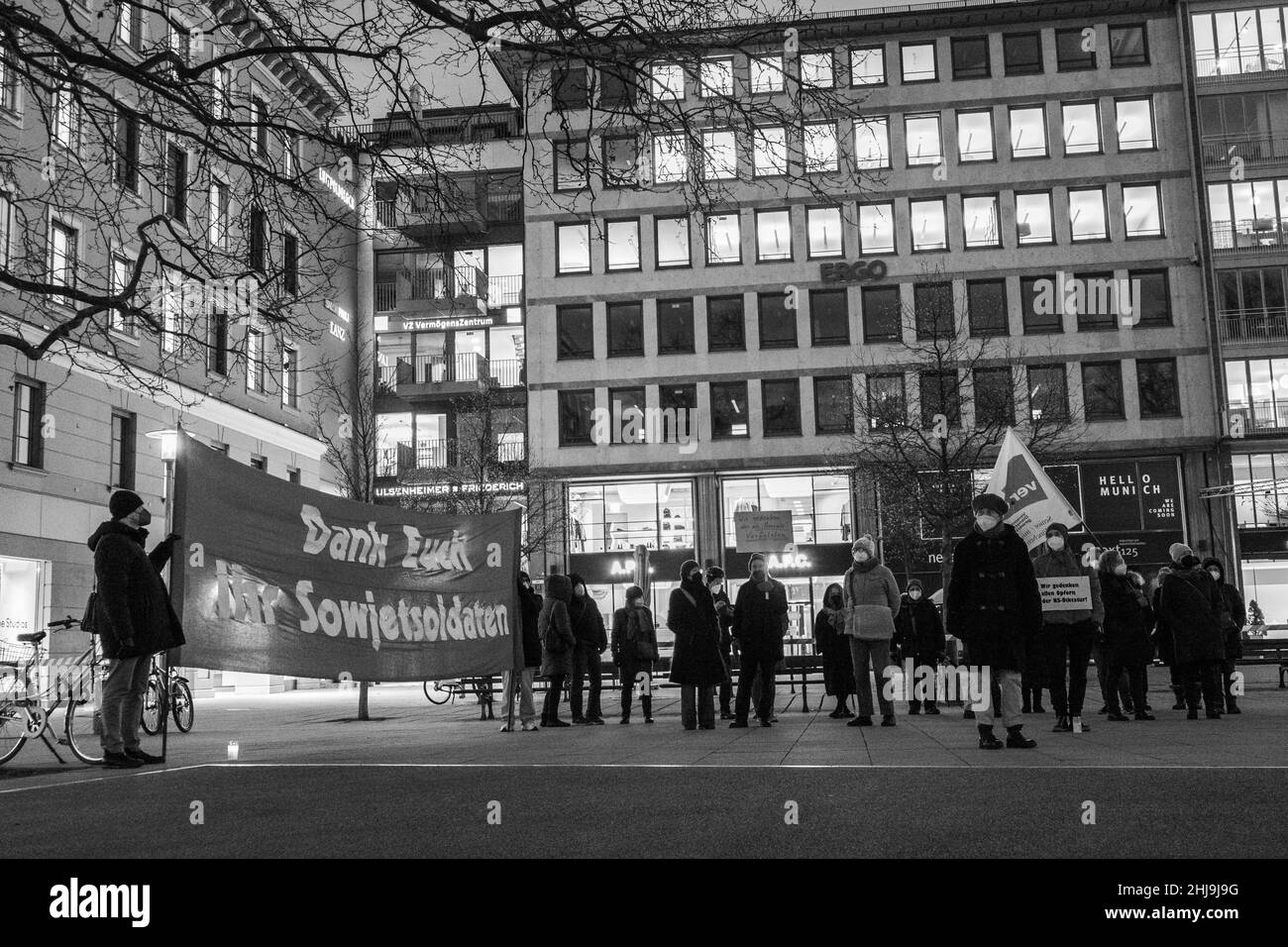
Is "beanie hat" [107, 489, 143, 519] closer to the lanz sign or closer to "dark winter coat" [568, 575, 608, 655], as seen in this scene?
"dark winter coat" [568, 575, 608, 655]

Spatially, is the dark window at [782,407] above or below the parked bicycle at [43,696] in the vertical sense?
above

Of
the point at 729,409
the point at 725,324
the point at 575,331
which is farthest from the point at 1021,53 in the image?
the point at 575,331

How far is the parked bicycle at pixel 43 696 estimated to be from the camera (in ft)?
33.4

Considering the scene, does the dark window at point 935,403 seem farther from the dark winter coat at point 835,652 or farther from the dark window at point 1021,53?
the dark winter coat at point 835,652

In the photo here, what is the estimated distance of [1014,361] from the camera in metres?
43.0

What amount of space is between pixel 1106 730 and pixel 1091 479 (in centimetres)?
3479

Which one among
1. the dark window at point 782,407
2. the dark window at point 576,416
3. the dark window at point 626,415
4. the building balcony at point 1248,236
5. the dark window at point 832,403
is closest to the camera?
the building balcony at point 1248,236

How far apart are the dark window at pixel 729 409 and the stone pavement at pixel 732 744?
28643mm

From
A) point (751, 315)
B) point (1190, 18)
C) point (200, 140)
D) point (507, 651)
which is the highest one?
point (1190, 18)

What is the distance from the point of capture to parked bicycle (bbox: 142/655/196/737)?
517 inches

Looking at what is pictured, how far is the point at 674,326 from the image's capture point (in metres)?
48.3

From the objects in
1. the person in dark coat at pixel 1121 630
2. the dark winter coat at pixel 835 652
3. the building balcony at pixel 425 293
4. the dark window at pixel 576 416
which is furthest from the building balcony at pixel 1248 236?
the person in dark coat at pixel 1121 630
